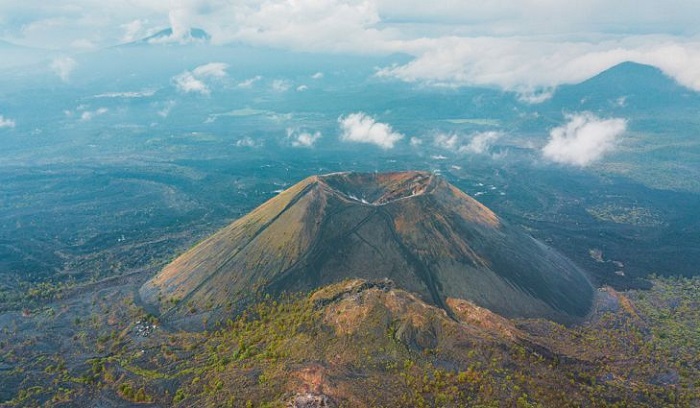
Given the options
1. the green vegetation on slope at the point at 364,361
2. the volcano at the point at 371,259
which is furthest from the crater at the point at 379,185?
the green vegetation on slope at the point at 364,361

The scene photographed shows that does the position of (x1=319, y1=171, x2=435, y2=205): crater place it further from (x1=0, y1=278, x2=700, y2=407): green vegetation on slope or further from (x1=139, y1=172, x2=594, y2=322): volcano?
(x1=0, y1=278, x2=700, y2=407): green vegetation on slope

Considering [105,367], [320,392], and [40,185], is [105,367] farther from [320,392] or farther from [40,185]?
[40,185]

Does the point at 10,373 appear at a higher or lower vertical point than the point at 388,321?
lower

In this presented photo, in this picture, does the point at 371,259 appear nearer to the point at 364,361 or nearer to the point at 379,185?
the point at 364,361

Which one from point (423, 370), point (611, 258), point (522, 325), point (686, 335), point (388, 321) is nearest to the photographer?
point (423, 370)

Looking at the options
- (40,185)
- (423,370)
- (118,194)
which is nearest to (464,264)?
(423,370)
